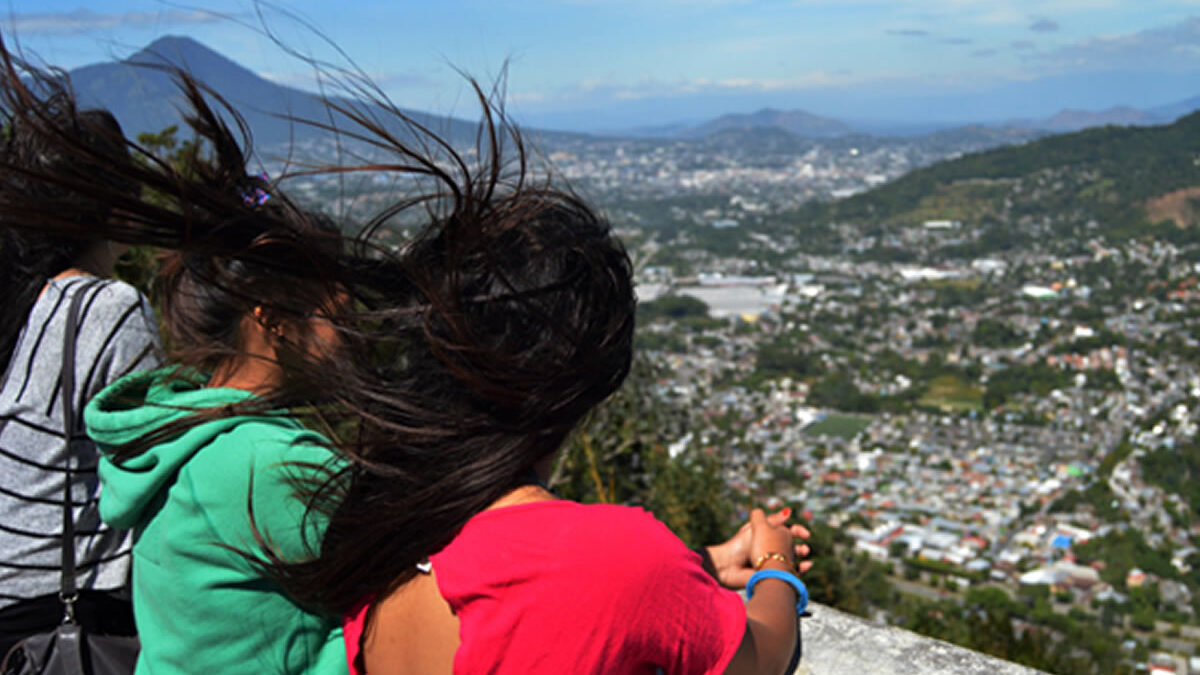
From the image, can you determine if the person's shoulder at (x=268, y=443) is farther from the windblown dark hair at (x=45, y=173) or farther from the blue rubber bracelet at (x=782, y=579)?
the blue rubber bracelet at (x=782, y=579)

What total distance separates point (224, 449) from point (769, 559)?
2.63ft

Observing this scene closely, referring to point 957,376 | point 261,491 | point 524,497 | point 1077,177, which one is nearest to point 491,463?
point 524,497

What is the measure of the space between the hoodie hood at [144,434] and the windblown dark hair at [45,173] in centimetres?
22

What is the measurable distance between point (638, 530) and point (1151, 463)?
28331mm

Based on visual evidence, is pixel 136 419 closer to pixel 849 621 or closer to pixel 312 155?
pixel 312 155

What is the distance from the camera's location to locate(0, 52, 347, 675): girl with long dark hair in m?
0.92

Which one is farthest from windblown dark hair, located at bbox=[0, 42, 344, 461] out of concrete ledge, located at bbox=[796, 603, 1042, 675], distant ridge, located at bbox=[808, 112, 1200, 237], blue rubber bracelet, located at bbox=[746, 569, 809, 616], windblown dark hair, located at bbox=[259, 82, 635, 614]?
distant ridge, located at bbox=[808, 112, 1200, 237]

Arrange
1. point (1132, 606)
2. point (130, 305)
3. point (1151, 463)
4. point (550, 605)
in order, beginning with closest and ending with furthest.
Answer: point (550, 605) → point (130, 305) → point (1132, 606) → point (1151, 463)

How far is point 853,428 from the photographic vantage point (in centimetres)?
3031

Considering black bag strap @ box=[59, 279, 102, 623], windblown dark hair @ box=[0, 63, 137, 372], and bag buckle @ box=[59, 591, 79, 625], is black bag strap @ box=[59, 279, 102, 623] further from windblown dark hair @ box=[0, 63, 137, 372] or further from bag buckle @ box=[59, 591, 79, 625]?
windblown dark hair @ box=[0, 63, 137, 372]

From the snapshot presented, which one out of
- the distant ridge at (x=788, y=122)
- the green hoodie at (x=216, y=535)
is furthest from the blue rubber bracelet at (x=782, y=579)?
the distant ridge at (x=788, y=122)

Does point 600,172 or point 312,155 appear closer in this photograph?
point 312,155

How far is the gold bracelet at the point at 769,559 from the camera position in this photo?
131cm

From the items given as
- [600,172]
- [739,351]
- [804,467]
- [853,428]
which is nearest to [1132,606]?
[804,467]
